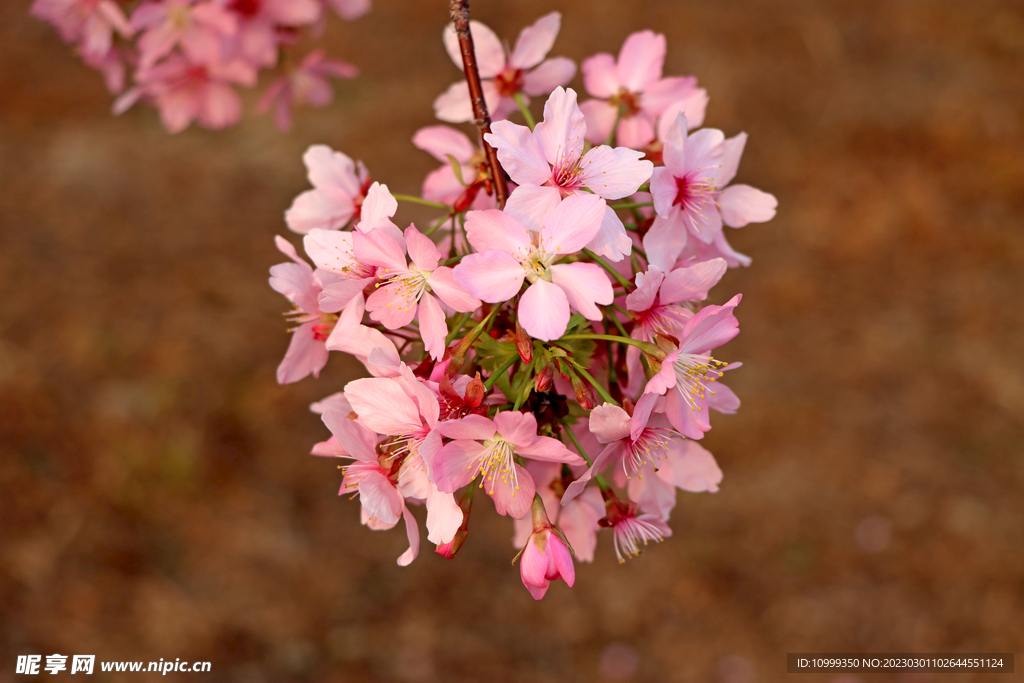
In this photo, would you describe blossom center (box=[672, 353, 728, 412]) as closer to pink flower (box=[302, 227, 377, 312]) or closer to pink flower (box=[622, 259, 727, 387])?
pink flower (box=[622, 259, 727, 387])

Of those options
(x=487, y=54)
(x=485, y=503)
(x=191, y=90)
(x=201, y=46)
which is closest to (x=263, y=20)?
(x=201, y=46)

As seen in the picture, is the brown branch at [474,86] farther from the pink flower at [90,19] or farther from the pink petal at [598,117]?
the pink flower at [90,19]

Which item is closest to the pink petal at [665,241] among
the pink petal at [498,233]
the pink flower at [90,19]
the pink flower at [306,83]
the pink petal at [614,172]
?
the pink petal at [614,172]

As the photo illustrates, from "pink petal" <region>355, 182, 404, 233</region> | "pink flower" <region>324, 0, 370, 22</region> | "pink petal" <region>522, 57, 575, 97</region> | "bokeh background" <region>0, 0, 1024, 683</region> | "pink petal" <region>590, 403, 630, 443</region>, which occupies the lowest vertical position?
"bokeh background" <region>0, 0, 1024, 683</region>

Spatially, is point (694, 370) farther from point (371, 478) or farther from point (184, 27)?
point (184, 27)

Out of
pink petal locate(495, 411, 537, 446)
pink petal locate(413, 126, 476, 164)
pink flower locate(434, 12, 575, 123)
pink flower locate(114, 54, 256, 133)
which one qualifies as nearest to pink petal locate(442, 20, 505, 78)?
pink flower locate(434, 12, 575, 123)

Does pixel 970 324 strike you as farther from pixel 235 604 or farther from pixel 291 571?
pixel 235 604
